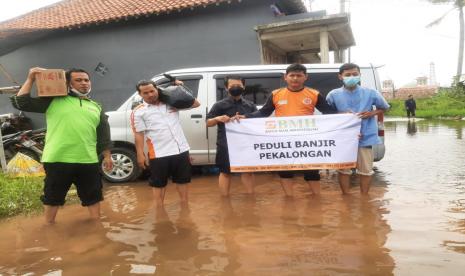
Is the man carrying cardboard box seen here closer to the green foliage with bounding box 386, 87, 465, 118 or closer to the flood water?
the flood water

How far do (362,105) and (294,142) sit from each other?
0.93 m

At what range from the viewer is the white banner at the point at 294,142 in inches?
194

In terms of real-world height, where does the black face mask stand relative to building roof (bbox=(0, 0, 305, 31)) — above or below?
below

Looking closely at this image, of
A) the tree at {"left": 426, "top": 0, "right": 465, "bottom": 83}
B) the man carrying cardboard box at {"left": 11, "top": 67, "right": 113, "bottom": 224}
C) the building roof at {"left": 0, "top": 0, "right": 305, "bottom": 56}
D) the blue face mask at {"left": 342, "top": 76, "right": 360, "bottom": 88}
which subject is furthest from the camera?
the tree at {"left": 426, "top": 0, "right": 465, "bottom": 83}

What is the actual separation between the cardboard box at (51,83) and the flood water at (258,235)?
1408mm

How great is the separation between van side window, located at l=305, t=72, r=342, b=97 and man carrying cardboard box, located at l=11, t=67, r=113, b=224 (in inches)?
139

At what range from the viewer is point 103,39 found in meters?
13.5

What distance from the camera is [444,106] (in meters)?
26.4

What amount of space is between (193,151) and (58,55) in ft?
31.1

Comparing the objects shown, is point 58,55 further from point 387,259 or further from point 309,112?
point 387,259

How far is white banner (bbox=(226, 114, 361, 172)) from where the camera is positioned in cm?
492

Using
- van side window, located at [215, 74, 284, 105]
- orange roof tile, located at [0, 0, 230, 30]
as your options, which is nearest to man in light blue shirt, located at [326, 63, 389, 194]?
van side window, located at [215, 74, 284, 105]

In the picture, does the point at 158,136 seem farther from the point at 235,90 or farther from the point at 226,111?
the point at 235,90

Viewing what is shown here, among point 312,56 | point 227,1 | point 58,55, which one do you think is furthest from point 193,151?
point 312,56
